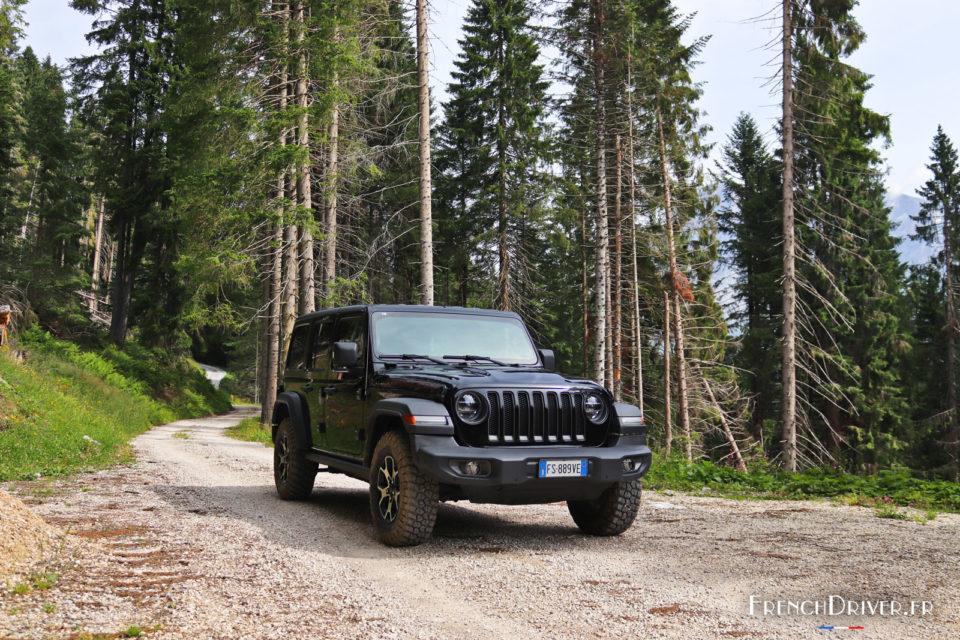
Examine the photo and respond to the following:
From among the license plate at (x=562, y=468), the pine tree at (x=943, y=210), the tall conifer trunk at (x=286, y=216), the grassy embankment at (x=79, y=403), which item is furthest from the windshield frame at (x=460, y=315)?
the pine tree at (x=943, y=210)

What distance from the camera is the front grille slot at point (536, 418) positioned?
19.9 ft

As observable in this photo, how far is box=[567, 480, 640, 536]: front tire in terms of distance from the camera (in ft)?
21.7

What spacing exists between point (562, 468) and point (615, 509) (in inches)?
40.0

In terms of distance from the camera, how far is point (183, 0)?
67.3 feet

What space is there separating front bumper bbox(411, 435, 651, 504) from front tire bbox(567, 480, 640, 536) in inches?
11.1

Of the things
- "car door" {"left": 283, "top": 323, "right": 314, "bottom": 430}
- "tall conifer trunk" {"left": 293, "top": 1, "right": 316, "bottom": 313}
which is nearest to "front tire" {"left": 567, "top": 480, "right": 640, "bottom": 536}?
"car door" {"left": 283, "top": 323, "right": 314, "bottom": 430}

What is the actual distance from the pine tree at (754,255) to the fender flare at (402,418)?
28.9m

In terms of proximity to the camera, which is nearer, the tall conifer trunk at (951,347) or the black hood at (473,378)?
the black hood at (473,378)

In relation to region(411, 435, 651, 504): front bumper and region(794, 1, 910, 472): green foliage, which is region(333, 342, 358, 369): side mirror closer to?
region(411, 435, 651, 504): front bumper

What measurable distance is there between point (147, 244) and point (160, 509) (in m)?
28.2

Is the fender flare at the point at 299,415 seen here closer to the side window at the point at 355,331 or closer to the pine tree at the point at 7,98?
the side window at the point at 355,331

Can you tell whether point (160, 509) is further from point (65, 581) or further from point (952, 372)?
point (952, 372)

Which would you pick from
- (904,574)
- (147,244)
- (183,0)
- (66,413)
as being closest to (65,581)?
(904,574)

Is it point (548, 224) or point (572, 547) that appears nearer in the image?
point (572, 547)
